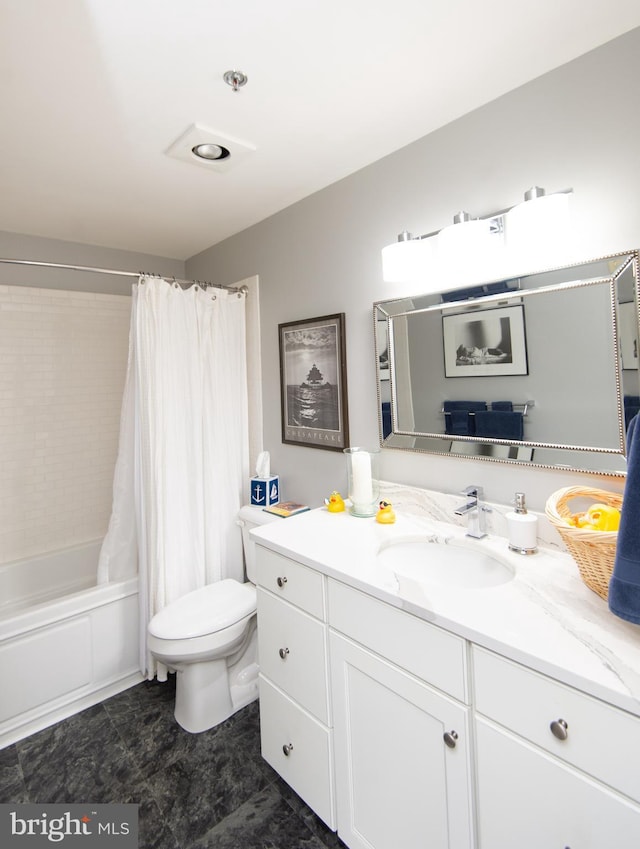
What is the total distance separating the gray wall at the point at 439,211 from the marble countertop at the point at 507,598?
20cm

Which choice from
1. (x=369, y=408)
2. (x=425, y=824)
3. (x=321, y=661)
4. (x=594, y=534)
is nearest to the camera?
(x=594, y=534)

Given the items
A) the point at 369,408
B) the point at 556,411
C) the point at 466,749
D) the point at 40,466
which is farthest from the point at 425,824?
the point at 40,466

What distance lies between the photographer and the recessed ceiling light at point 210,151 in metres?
1.65

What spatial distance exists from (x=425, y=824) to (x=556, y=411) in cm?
115

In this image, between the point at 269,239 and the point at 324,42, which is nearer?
the point at 324,42

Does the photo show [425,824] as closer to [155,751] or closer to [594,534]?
[594,534]

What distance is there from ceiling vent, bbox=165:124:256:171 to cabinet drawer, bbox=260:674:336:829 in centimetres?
198

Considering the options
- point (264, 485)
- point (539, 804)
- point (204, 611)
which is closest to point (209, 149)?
point (264, 485)

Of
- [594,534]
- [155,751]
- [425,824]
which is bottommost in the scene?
[155,751]

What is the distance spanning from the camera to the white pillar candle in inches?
67.6

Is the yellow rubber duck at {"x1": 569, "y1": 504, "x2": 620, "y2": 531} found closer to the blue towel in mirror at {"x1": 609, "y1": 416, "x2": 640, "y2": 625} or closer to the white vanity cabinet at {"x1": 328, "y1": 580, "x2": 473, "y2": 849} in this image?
the blue towel in mirror at {"x1": 609, "y1": 416, "x2": 640, "y2": 625}

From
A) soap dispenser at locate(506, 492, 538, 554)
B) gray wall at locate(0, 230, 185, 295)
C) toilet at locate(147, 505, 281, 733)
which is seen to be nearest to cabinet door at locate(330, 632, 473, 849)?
soap dispenser at locate(506, 492, 538, 554)

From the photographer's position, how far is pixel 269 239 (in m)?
2.35

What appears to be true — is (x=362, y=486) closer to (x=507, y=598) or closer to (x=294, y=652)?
(x=294, y=652)
